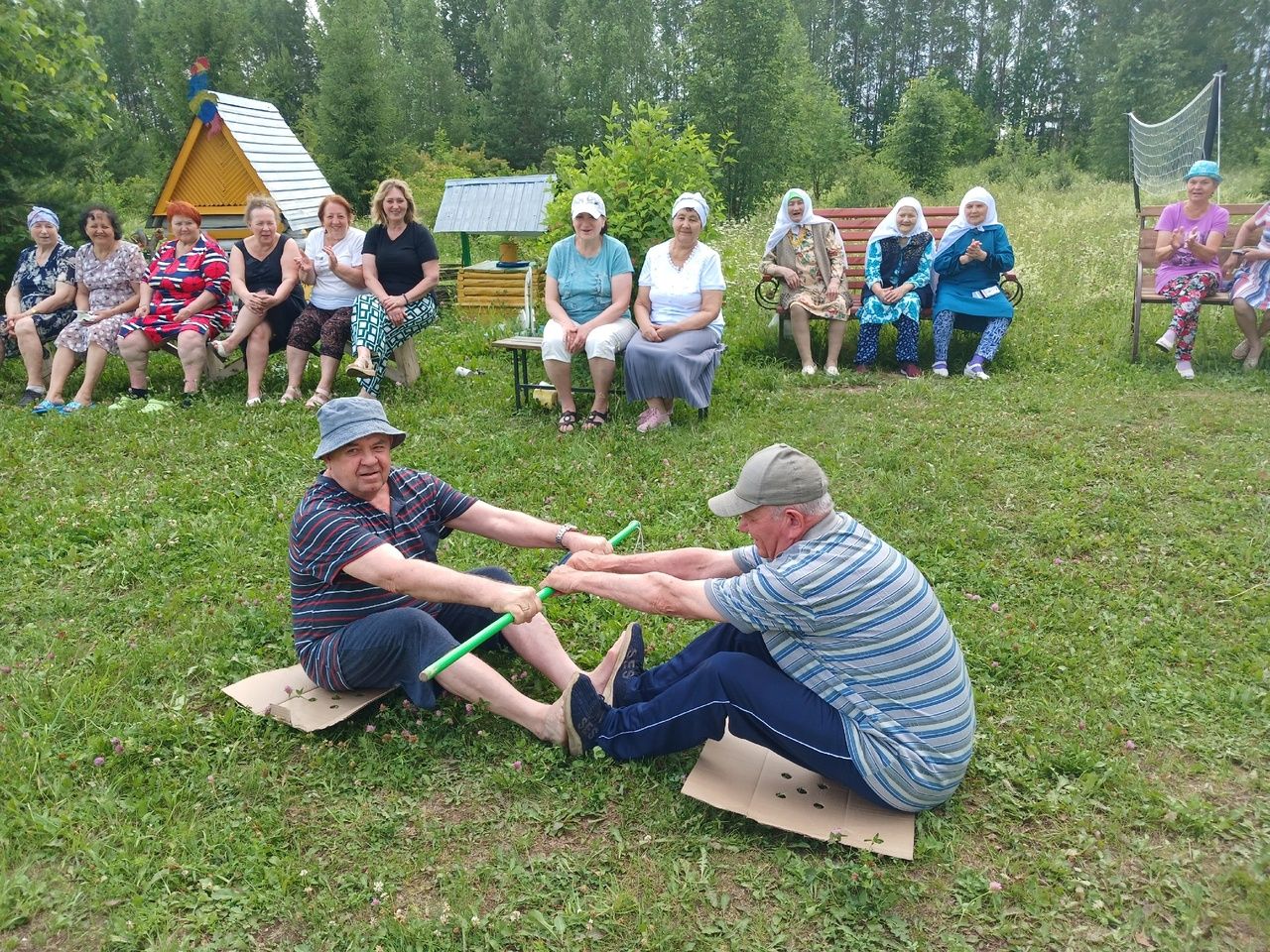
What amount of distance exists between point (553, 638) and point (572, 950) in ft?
4.29

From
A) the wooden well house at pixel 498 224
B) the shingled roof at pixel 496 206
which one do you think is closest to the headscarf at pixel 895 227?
the wooden well house at pixel 498 224

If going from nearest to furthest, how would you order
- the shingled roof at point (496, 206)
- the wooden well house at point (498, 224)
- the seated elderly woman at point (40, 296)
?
the seated elderly woman at point (40, 296), the wooden well house at point (498, 224), the shingled roof at point (496, 206)

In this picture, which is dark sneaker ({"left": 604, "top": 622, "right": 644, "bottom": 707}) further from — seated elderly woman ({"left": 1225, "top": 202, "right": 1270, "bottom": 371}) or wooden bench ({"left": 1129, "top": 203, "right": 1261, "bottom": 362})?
seated elderly woman ({"left": 1225, "top": 202, "right": 1270, "bottom": 371})

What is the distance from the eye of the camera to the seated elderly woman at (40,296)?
7996 mm

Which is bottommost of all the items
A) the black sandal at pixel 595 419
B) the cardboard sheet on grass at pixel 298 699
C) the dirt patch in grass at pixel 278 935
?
the dirt patch in grass at pixel 278 935

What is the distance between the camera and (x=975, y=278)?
26.8ft

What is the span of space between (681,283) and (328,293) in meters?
3.19

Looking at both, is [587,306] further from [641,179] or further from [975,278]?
[975,278]

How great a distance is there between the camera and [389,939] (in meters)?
2.47

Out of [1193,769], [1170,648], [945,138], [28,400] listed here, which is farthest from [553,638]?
[945,138]

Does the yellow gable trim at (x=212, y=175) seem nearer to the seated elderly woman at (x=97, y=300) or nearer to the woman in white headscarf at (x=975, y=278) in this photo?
the seated elderly woman at (x=97, y=300)

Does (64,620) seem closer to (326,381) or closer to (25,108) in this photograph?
(326,381)

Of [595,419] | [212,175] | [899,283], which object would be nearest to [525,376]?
[595,419]

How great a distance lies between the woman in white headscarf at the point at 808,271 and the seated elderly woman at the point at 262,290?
14.5ft
